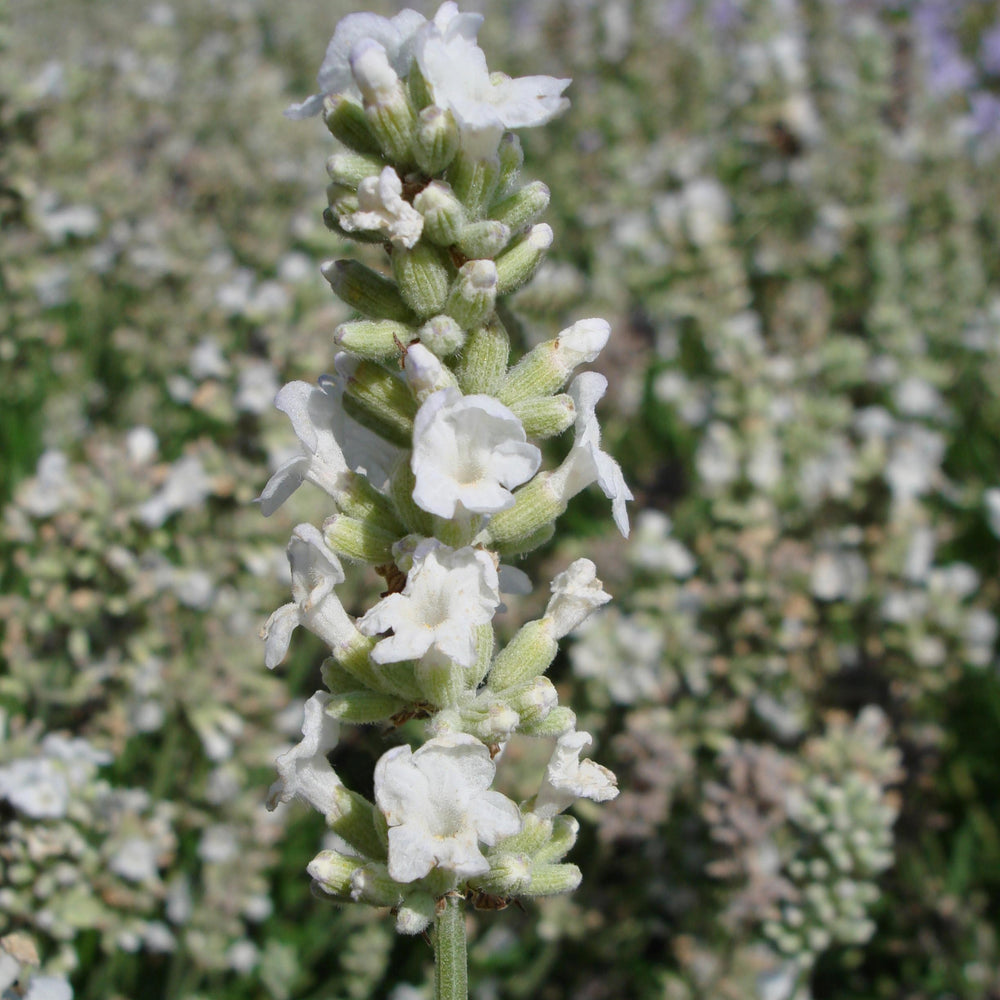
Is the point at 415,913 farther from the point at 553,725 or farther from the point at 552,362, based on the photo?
the point at 552,362

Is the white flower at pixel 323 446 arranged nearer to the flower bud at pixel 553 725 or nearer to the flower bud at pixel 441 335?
the flower bud at pixel 441 335

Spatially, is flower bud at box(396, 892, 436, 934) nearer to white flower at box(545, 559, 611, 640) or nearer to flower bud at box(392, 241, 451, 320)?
white flower at box(545, 559, 611, 640)

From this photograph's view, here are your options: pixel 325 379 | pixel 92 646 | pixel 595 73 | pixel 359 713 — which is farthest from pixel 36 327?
pixel 595 73

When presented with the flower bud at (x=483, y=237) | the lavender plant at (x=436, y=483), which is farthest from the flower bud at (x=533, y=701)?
the flower bud at (x=483, y=237)

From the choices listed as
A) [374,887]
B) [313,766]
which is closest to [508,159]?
[313,766]

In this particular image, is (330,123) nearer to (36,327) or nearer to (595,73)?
(36,327)

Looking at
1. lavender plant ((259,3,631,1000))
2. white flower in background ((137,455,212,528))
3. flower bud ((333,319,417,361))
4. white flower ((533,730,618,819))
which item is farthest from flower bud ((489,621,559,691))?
white flower in background ((137,455,212,528))
